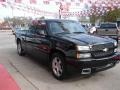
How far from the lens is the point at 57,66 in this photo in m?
6.74

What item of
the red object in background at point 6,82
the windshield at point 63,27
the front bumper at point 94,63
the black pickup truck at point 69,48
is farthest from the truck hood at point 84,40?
the red object in background at point 6,82

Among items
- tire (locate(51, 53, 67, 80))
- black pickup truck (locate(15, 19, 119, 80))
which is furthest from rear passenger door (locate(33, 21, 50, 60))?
tire (locate(51, 53, 67, 80))

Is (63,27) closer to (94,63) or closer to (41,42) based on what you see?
(41,42)

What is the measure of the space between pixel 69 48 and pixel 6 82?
190 centimetres

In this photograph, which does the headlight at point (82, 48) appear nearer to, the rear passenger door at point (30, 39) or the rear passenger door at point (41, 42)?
the rear passenger door at point (41, 42)

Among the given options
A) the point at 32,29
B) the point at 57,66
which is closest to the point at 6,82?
the point at 57,66

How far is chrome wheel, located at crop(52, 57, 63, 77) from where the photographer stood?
21.6ft

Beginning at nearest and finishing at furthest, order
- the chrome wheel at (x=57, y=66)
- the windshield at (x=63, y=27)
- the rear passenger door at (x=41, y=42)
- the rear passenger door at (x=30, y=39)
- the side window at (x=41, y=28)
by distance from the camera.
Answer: the chrome wheel at (x=57, y=66) < the rear passenger door at (x=41, y=42) < the windshield at (x=63, y=27) < the side window at (x=41, y=28) < the rear passenger door at (x=30, y=39)

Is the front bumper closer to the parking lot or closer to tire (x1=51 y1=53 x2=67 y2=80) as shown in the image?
tire (x1=51 y1=53 x2=67 y2=80)

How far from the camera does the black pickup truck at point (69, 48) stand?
19.9 ft

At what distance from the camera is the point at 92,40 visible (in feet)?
21.2

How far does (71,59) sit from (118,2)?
23472mm

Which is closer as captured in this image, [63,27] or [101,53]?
[101,53]

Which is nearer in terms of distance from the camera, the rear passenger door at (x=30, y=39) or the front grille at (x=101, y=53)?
the front grille at (x=101, y=53)
